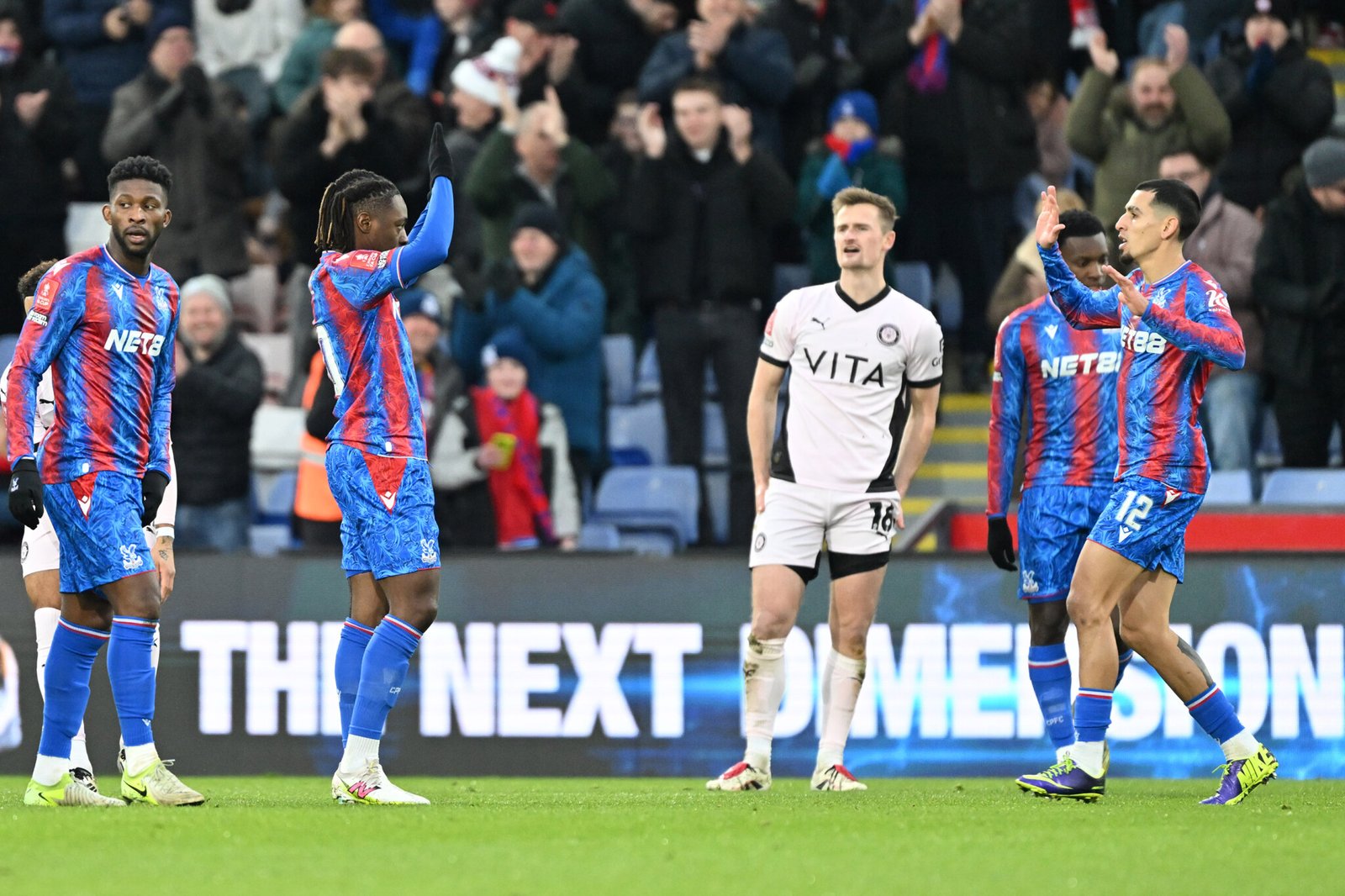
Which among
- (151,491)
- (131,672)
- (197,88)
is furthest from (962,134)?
(131,672)

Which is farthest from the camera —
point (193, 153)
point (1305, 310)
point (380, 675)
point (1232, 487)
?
point (193, 153)

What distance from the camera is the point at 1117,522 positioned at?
7.80 metres

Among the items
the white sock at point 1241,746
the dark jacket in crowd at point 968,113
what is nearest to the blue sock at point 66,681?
the white sock at point 1241,746

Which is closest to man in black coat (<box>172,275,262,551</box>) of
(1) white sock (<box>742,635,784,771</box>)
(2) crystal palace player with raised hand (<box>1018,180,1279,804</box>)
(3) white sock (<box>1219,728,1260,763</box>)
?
(1) white sock (<box>742,635,784,771</box>)

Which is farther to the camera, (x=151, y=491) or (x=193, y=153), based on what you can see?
(x=193, y=153)

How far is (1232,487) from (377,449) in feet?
22.9

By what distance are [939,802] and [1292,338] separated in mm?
5915

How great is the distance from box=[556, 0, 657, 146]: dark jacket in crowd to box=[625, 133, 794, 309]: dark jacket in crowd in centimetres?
156

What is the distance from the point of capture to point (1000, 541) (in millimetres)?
9039

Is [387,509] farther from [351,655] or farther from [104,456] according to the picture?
[104,456]

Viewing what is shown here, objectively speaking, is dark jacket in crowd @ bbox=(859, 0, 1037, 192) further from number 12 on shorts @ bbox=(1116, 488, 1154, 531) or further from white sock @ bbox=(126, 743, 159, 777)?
white sock @ bbox=(126, 743, 159, 777)

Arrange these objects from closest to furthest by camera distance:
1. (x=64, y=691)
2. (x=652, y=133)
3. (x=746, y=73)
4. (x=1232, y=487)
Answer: (x=64, y=691)
(x=1232, y=487)
(x=652, y=133)
(x=746, y=73)

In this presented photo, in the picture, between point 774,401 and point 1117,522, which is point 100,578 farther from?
point 1117,522

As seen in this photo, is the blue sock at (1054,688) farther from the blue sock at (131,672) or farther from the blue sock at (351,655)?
the blue sock at (131,672)
